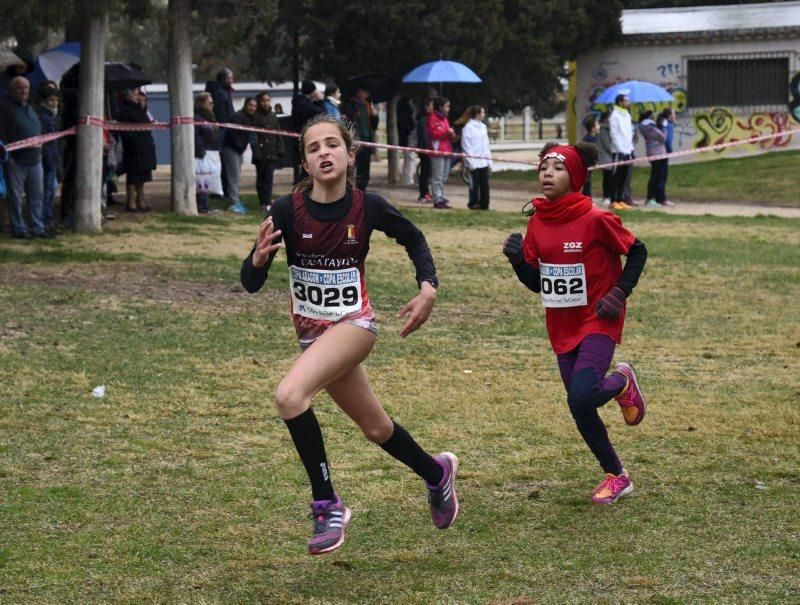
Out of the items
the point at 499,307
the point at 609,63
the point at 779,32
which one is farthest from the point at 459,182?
the point at 499,307

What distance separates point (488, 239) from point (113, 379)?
397 inches

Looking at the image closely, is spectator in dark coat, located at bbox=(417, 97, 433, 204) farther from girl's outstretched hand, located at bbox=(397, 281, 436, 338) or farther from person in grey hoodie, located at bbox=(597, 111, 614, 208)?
girl's outstretched hand, located at bbox=(397, 281, 436, 338)

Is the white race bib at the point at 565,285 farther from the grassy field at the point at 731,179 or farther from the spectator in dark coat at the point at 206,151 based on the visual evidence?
the grassy field at the point at 731,179

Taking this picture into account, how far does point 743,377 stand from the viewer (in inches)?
386

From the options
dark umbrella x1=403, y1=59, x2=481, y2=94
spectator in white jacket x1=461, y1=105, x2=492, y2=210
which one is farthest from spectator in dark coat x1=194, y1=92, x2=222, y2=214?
dark umbrella x1=403, y1=59, x2=481, y2=94

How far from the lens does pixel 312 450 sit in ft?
18.1

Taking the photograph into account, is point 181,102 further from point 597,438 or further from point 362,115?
point 597,438

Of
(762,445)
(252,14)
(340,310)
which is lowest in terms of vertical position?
(762,445)

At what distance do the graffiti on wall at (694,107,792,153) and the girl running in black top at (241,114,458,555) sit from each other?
30126 mm

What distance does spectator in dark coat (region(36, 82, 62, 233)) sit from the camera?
1750 centimetres

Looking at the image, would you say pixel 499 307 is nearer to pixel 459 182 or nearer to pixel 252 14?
pixel 252 14

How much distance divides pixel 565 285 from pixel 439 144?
680 inches

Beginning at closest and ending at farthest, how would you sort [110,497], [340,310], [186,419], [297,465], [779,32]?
1. [340,310]
2. [110,497]
3. [297,465]
4. [186,419]
5. [779,32]

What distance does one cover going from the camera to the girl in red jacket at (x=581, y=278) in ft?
21.5
